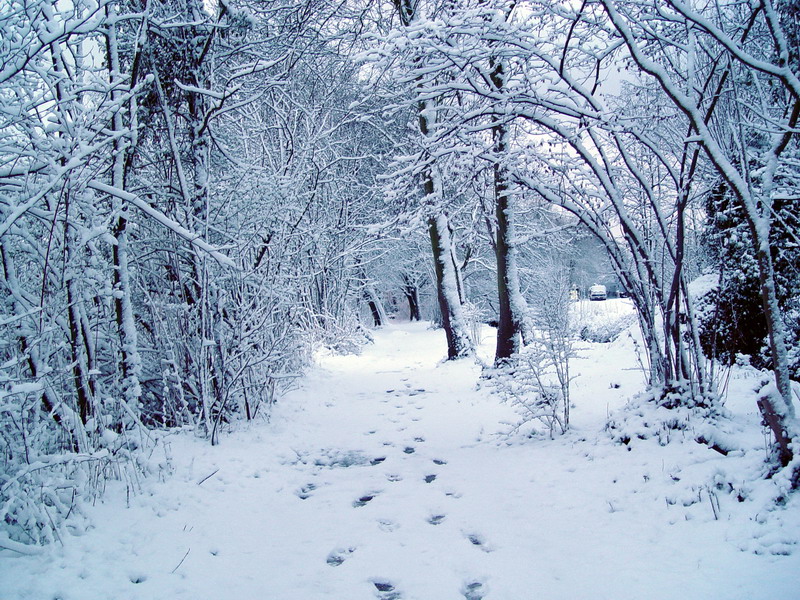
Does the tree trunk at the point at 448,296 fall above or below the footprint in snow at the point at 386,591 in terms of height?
above

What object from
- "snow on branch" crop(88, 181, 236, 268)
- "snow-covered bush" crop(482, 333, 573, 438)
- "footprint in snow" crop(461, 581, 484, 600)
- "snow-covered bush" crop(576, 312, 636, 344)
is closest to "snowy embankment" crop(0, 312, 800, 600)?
"footprint in snow" crop(461, 581, 484, 600)

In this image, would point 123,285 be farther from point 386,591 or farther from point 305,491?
point 386,591

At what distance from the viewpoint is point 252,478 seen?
4117mm

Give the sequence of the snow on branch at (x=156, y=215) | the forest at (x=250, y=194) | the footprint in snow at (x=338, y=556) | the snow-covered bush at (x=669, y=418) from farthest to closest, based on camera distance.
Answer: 1. the snow-covered bush at (x=669, y=418)
2. the snow on branch at (x=156, y=215)
3. the forest at (x=250, y=194)
4. the footprint in snow at (x=338, y=556)

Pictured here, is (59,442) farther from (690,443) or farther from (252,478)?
(690,443)

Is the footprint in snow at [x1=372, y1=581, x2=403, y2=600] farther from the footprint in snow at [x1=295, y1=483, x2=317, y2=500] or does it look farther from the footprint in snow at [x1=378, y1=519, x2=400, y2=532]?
the footprint in snow at [x1=295, y1=483, x2=317, y2=500]

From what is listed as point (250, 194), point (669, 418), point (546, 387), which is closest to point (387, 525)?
point (546, 387)

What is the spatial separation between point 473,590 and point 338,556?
852 mm

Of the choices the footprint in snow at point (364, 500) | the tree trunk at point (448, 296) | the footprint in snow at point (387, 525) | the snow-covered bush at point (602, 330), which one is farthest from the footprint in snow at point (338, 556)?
the snow-covered bush at point (602, 330)

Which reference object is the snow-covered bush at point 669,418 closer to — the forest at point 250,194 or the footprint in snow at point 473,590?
the forest at point 250,194

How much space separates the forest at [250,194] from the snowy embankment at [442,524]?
0.81ft

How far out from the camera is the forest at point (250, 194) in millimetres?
3037

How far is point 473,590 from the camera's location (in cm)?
243

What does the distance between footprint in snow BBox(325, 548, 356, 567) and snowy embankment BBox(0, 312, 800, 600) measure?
11mm
